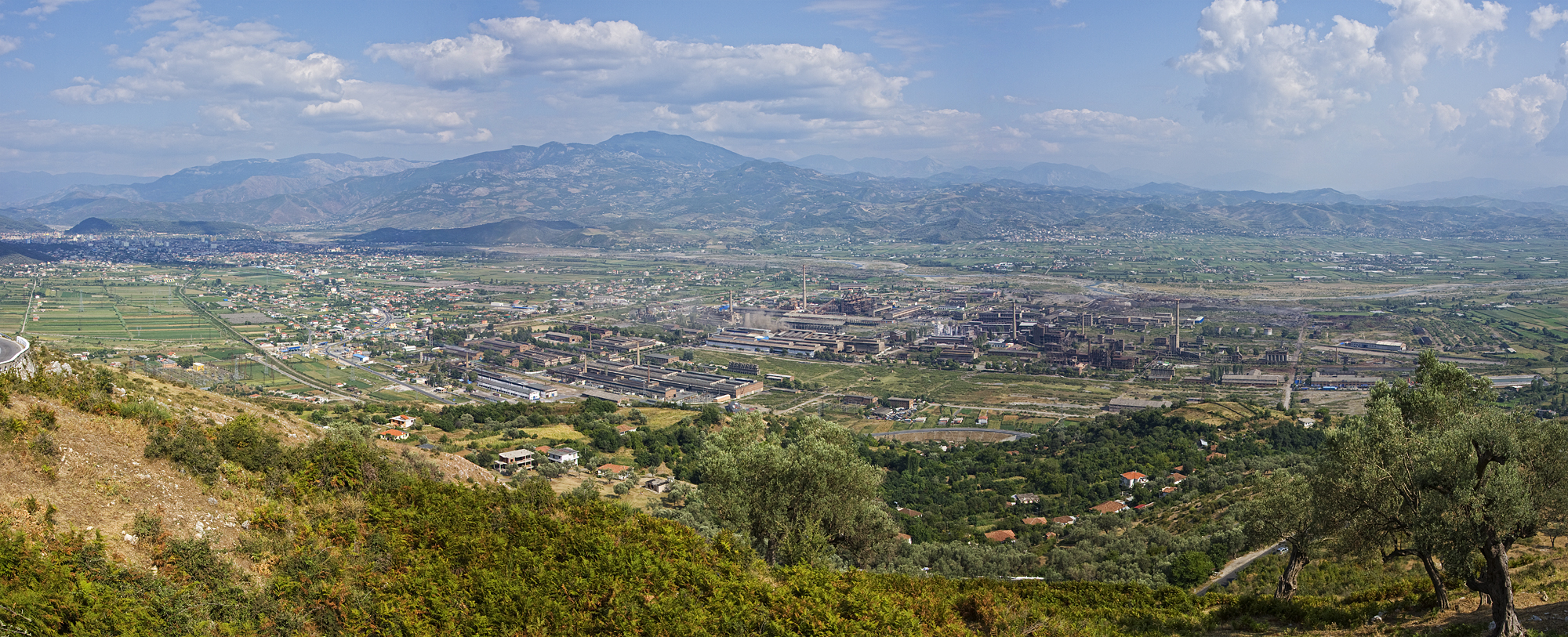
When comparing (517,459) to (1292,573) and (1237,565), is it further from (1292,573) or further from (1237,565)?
(1292,573)

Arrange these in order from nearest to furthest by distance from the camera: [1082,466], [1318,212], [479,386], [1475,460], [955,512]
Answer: [1475,460] → [955,512] → [1082,466] → [479,386] → [1318,212]

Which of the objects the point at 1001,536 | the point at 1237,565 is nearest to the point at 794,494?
the point at 1237,565

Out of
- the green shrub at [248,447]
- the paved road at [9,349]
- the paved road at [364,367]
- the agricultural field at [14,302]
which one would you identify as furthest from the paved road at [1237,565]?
the agricultural field at [14,302]

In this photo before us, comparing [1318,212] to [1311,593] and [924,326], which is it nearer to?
[924,326]

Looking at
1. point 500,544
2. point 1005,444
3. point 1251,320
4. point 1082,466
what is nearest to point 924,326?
point 1251,320

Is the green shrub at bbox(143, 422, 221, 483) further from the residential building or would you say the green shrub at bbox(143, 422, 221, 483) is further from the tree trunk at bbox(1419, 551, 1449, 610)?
the tree trunk at bbox(1419, 551, 1449, 610)

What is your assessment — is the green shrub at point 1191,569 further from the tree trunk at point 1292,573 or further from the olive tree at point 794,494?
the olive tree at point 794,494

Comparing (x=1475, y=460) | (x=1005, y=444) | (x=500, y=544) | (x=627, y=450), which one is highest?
(x=1475, y=460)

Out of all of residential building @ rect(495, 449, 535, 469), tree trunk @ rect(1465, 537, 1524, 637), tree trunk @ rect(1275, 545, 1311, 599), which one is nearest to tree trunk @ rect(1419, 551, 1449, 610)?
tree trunk @ rect(1465, 537, 1524, 637)
